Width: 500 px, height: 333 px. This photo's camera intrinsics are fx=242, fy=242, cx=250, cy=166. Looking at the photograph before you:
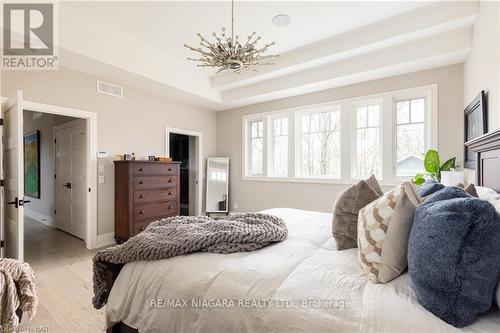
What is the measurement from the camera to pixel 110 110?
12.6 feet

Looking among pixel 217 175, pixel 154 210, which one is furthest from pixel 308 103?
pixel 154 210

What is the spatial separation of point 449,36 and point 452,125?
1143 millimetres

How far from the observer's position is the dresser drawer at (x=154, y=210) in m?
3.68

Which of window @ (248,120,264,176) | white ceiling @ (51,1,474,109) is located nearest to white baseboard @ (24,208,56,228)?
white ceiling @ (51,1,474,109)

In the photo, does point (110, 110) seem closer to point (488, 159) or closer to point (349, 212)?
point (349, 212)

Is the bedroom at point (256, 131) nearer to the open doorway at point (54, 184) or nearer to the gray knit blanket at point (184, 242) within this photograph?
the gray knit blanket at point (184, 242)

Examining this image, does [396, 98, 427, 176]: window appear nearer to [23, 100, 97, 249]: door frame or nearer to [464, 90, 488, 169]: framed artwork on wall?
[464, 90, 488, 169]: framed artwork on wall

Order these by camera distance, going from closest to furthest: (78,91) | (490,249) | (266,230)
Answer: (490,249) < (266,230) < (78,91)

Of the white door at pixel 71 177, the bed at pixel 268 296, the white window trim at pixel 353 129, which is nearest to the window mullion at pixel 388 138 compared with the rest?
the white window trim at pixel 353 129

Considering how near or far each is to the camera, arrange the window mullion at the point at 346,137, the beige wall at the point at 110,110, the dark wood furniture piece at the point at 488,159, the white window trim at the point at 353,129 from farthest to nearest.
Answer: the window mullion at the point at 346,137 < the white window trim at the point at 353,129 < the beige wall at the point at 110,110 < the dark wood furniture piece at the point at 488,159

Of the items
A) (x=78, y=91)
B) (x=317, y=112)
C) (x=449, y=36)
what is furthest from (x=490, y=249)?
(x=78, y=91)

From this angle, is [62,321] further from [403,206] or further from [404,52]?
[404,52]

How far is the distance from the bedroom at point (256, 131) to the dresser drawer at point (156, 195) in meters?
0.04

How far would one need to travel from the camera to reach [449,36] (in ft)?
9.52
